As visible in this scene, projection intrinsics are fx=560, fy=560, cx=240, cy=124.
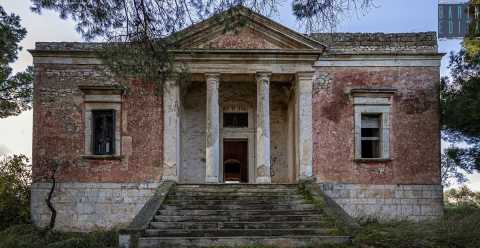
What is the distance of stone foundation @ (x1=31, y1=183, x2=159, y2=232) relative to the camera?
18.1 m

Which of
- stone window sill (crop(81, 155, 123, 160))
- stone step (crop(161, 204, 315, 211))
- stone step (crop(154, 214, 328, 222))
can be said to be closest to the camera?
stone step (crop(154, 214, 328, 222))

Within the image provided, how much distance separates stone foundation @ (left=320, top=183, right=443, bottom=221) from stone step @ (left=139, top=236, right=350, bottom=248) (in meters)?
5.74

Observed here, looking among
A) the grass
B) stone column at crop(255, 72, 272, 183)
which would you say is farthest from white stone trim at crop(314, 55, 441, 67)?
the grass

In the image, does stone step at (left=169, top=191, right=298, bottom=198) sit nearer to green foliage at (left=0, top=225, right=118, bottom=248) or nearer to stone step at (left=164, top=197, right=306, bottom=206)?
stone step at (left=164, top=197, right=306, bottom=206)

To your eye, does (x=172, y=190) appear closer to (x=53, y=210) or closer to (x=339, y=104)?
(x=53, y=210)

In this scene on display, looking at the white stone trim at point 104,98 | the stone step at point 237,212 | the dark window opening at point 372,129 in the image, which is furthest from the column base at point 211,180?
the dark window opening at point 372,129

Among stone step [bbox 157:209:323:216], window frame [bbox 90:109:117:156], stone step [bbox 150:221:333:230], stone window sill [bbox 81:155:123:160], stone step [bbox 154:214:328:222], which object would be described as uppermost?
window frame [bbox 90:109:117:156]

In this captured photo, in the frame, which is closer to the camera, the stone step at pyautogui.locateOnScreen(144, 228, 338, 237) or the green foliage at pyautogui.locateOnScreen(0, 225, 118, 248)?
the stone step at pyautogui.locateOnScreen(144, 228, 338, 237)

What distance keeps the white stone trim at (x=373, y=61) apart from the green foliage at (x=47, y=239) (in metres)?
8.74

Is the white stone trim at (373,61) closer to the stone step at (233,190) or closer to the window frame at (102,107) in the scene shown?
the stone step at (233,190)

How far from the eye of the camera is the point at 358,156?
18.4 meters

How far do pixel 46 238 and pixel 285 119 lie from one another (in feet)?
30.2

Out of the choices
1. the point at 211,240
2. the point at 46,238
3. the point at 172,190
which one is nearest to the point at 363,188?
the point at 172,190

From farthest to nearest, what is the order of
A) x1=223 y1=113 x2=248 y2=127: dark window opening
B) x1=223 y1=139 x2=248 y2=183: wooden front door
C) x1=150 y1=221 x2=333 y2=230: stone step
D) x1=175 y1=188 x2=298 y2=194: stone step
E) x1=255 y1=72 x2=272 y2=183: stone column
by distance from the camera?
x1=223 y1=139 x2=248 y2=183: wooden front door < x1=223 y1=113 x2=248 y2=127: dark window opening < x1=255 y1=72 x2=272 y2=183: stone column < x1=175 y1=188 x2=298 y2=194: stone step < x1=150 y1=221 x2=333 y2=230: stone step
